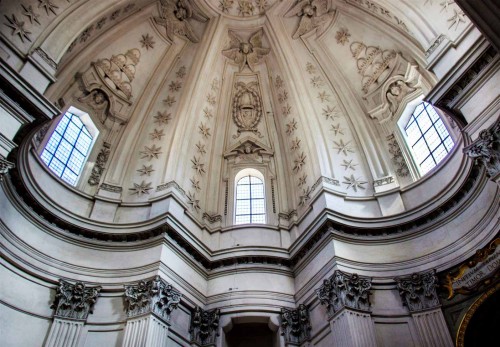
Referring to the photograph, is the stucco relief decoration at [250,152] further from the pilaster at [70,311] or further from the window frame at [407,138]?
the pilaster at [70,311]

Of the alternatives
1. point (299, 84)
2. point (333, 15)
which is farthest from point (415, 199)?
point (333, 15)

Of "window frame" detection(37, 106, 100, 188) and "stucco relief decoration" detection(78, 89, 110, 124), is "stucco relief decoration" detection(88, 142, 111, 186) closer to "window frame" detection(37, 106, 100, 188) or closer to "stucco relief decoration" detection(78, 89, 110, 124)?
"window frame" detection(37, 106, 100, 188)

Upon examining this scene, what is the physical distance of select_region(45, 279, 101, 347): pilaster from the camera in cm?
1160

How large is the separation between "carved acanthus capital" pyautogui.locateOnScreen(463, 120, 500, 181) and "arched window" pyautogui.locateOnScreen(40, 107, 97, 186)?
1247cm

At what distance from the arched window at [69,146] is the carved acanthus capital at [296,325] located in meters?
8.42

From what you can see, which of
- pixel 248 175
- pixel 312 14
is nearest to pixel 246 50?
pixel 312 14

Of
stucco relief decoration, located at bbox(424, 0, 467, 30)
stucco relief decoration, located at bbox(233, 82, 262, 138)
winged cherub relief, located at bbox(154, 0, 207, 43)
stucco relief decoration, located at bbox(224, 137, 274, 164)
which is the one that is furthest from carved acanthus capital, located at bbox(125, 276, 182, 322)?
winged cherub relief, located at bbox(154, 0, 207, 43)

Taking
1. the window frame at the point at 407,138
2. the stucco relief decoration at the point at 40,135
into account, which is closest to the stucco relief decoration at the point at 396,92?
the window frame at the point at 407,138

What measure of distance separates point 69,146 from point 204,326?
26.1 feet

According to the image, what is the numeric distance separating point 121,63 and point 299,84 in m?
7.43

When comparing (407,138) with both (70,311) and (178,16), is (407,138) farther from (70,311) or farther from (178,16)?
(70,311)

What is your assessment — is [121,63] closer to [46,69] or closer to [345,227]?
[46,69]

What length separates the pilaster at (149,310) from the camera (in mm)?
11586

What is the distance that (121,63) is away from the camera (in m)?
18.5
